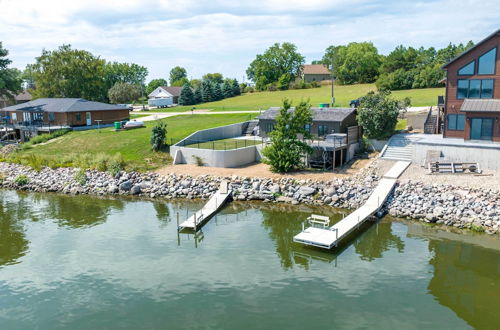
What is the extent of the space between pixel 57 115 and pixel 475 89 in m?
47.5

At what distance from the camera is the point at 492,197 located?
85.4ft

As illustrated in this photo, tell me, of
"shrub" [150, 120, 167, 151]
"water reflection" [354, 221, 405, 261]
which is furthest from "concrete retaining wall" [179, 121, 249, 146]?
"water reflection" [354, 221, 405, 261]

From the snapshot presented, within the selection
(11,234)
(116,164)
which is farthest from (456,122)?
A: (11,234)

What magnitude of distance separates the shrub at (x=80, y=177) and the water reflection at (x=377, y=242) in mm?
23722

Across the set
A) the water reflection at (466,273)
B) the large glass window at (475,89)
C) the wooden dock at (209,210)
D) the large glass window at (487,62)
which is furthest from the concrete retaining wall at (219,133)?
the large glass window at (487,62)

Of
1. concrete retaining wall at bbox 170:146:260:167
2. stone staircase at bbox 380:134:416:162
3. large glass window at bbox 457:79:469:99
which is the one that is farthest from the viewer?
concrete retaining wall at bbox 170:146:260:167

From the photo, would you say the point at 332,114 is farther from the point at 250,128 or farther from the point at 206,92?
the point at 206,92

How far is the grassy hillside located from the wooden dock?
35808 mm

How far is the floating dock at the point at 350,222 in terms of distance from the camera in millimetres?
22344

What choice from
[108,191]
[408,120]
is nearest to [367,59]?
[408,120]

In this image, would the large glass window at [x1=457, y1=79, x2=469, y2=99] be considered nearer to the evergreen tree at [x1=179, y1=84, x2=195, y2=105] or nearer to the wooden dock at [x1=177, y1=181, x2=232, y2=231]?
the wooden dock at [x1=177, y1=181, x2=232, y2=231]

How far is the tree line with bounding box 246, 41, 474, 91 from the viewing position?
2955 inches

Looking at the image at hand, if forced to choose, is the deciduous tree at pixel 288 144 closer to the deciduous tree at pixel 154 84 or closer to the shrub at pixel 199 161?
the shrub at pixel 199 161

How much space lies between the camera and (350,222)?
24547mm
